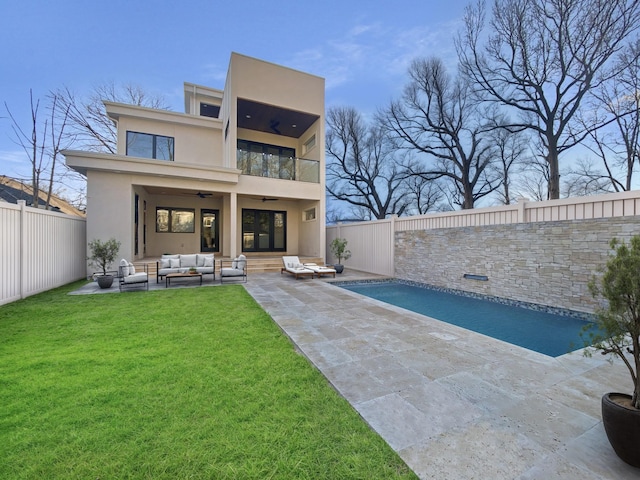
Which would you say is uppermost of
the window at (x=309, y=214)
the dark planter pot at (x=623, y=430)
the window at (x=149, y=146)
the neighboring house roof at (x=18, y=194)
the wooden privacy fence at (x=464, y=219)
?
the window at (x=149, y=146)

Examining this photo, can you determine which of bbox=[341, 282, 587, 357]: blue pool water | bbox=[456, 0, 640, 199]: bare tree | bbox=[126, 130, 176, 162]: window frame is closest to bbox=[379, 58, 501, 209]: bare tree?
bbox=[456, 0, 640, 199]: bare tree

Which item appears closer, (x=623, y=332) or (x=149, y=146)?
(x=623, y=332)

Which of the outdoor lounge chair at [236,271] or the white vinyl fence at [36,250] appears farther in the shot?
the outdoor lounge chair at [236,271]

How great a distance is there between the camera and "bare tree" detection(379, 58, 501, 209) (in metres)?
19.5

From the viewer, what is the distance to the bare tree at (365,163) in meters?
24.9

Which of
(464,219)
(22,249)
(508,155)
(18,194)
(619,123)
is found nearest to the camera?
(22,249)

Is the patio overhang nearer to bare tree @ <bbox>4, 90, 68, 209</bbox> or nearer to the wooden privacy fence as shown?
bare tree @ <bbox>4, 90, 68, 209</bbox>

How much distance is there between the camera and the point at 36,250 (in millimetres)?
7156

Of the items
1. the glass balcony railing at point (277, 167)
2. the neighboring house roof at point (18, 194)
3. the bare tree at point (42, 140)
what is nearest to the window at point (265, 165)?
the glass balcony railing at point (277, 167)

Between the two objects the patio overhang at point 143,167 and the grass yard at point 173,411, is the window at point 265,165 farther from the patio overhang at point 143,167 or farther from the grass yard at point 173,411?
the grass yard at point 173,411

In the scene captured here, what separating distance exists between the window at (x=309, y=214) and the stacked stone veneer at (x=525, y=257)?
5.63 metres

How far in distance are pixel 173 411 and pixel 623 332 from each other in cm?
348

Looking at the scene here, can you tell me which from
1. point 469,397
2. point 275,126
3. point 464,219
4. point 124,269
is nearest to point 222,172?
point 275,126

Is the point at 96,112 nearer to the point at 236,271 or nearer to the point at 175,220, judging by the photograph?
the point at 175,220
